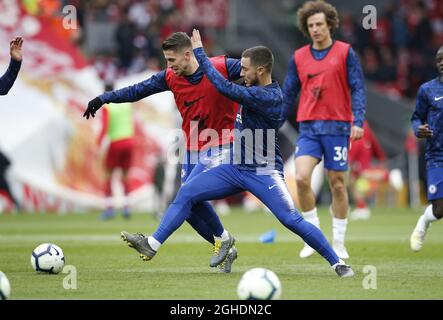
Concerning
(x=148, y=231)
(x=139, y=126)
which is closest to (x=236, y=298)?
(x=148, y=231)

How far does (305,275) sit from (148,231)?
6399 millimetres

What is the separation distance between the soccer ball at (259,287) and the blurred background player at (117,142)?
1222 centimetres

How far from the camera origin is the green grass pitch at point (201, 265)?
25.4 feet

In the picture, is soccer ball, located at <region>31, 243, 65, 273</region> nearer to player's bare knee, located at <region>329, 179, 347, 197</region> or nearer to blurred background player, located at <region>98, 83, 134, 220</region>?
player's bare knee, located at <region>329, 179, 347, 197</region>


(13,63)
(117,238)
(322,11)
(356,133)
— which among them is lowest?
(117,238)

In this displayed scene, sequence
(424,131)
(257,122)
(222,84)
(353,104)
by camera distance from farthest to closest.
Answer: (353,104)
(424,131)
(257,122)
(222,84)

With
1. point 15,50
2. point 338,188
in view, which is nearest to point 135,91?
point 15,50

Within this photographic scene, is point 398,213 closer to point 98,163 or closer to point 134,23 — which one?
point 98,163

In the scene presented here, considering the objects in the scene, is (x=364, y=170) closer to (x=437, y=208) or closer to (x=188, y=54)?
(x=437, y=208)

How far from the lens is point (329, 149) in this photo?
10992 millimetres

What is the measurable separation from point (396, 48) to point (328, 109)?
1788 cm

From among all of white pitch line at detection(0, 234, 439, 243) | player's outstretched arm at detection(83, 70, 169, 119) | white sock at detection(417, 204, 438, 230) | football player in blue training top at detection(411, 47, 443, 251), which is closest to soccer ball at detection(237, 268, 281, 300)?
player's outstretched arm at detection(83, 70, 169, 119)

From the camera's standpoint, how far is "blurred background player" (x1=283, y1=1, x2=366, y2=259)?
1100 cm

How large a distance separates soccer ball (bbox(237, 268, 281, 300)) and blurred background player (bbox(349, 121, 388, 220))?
417 inches
